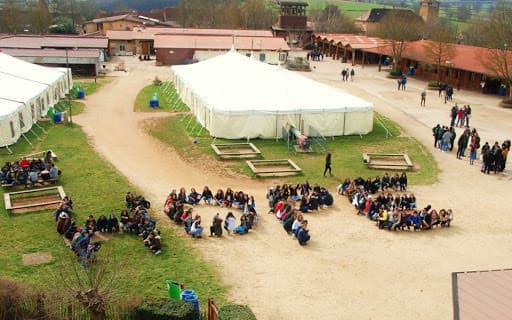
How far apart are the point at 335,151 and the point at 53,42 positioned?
4039 centimetres

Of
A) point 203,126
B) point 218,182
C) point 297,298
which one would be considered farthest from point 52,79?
point 297,298

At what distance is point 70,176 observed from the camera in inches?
794

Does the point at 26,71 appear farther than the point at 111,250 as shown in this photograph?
Yes

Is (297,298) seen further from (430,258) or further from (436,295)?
(430,258)

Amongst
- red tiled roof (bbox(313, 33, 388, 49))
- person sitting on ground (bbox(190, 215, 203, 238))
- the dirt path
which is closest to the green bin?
the dirt path

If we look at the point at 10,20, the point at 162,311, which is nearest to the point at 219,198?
the point at 162,311

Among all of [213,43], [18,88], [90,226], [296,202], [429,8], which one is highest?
[429,8]

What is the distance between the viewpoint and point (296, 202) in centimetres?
1834

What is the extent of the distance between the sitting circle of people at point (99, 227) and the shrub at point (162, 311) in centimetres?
347

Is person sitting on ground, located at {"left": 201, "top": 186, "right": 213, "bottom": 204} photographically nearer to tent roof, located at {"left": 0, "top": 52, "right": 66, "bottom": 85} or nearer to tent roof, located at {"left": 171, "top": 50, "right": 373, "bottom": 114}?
tent roof, located at {"left": 171, "top": 50, "right": 373, "bottom": 114}

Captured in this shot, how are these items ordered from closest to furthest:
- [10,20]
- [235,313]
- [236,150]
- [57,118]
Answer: [235,313] → [236,150] → [57,118] → [10,20]

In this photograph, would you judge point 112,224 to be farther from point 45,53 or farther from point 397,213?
point 45,53

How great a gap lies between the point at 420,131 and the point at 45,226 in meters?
20.7

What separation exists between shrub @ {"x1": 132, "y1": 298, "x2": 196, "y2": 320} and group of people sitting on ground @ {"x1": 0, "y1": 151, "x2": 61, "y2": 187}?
10629 mm
